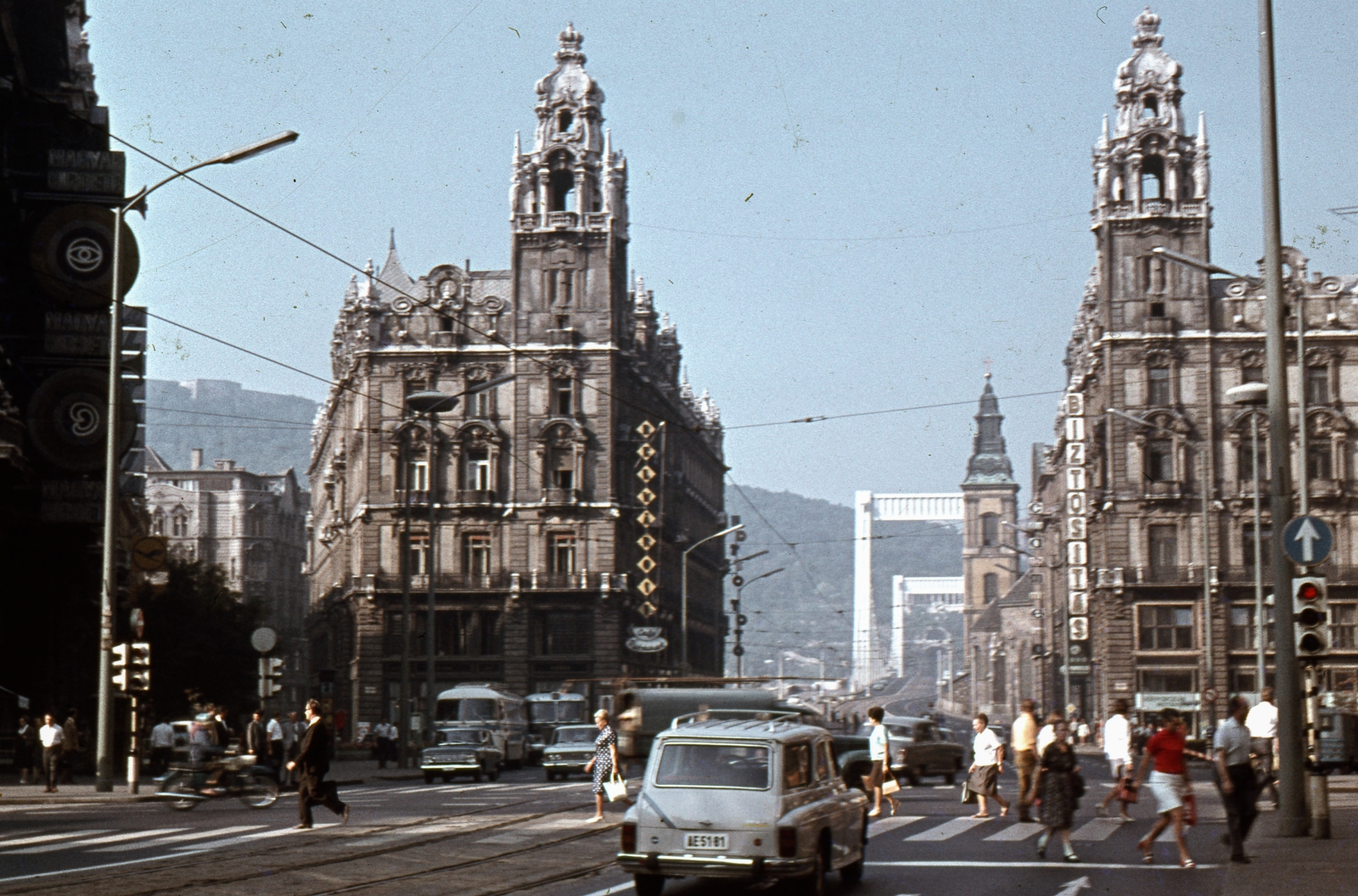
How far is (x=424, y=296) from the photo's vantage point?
87.2 meters

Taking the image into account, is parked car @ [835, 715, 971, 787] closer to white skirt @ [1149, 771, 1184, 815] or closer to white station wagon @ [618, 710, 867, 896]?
white skirt @ [1149, 771, 1184, 815]

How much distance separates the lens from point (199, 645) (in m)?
67.6

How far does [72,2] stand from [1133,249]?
4738 cm

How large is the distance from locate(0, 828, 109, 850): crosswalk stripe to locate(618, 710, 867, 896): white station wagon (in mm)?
9023

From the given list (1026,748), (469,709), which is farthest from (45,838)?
(469,709)

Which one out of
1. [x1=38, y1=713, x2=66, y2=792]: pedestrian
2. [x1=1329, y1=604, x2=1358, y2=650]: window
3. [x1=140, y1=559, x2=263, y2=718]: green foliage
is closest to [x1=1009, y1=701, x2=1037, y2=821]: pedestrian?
[x1=38, y1=713, x2=66, y2=792]: pedestrian

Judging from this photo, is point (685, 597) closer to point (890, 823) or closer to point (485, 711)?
point (485, 711)

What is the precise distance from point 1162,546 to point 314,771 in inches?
2461

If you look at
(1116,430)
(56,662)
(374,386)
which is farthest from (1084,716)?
(56,662)

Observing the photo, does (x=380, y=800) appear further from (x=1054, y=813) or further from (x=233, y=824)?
(x=1054, y=813)

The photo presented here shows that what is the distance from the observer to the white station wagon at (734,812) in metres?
16.1

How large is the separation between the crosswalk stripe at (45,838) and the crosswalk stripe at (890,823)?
32.8 ft

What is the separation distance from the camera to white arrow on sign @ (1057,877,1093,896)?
1705 cm

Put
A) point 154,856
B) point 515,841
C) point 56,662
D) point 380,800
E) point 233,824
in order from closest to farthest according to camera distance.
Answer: point 154,856 → point 515,841 → point 233,824 → point 380,800 → point 56,662
